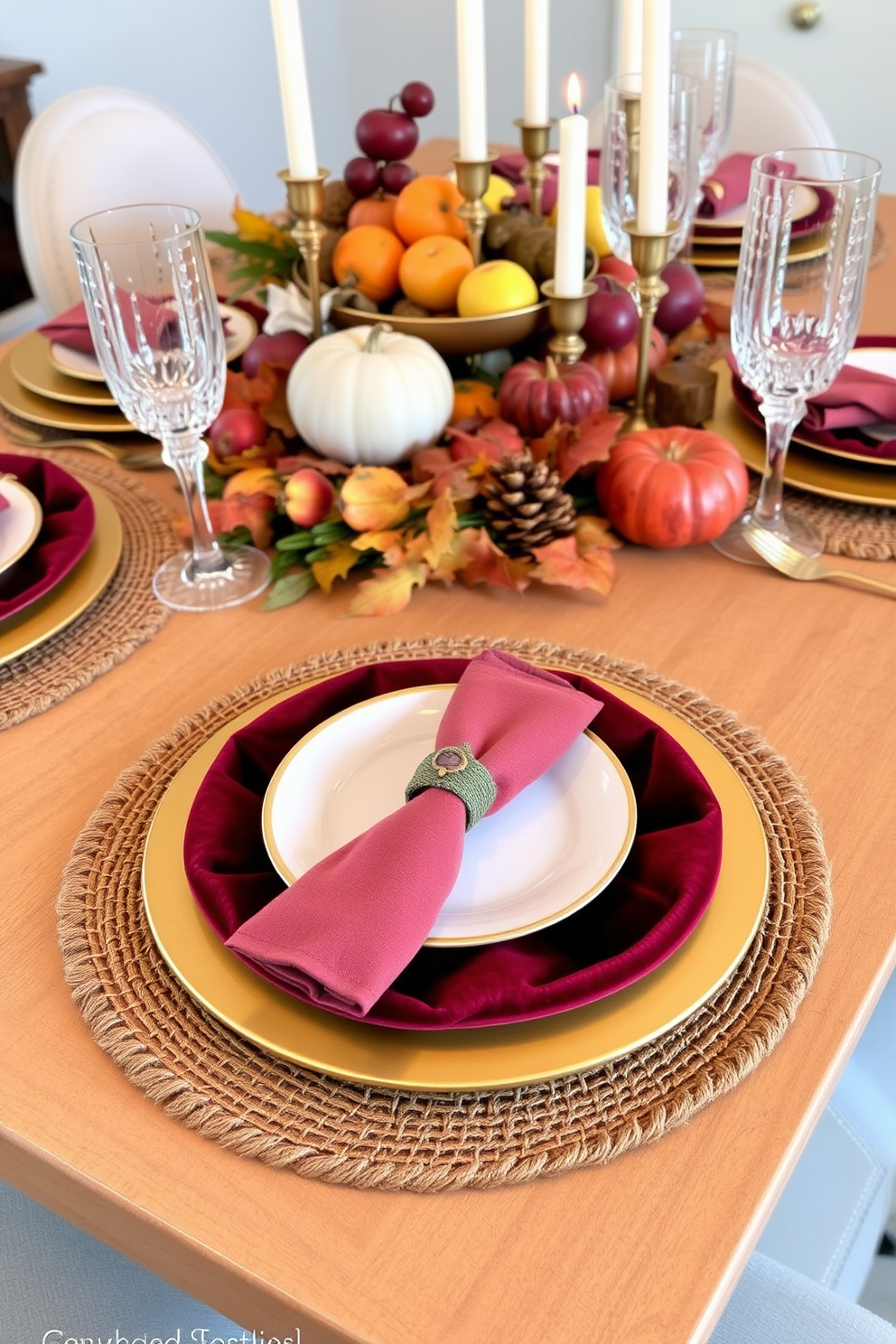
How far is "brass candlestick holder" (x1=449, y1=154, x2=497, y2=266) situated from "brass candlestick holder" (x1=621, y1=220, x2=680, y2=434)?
0.15 meters

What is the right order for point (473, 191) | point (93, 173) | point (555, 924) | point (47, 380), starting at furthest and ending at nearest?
1. point (93, 173)
2. point (47, 380)
3. point (473, 191)
4. point (555, 924)

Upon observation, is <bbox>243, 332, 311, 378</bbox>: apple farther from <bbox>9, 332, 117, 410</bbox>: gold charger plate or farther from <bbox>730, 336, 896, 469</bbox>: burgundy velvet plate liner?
<bbox>730, 336, 896, 469</bbox>: burgundy velvet plate liner

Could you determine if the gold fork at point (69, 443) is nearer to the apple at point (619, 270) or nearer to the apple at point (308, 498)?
the apple at point (308, 498)

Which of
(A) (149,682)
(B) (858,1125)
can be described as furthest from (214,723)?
(B) (858,1125)

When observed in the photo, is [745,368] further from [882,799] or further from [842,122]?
[842,122]

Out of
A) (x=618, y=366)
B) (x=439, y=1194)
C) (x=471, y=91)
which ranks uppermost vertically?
(x=471, y=91)

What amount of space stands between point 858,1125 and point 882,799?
32 centimetres

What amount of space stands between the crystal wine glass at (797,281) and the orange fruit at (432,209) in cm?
31

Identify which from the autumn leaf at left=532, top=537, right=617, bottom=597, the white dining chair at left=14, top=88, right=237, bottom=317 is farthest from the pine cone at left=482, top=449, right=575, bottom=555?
the white dining chair at left=14, top=88, right=237, bottom=317

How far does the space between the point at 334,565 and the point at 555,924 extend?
372mm

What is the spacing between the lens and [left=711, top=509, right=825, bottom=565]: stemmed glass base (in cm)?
86

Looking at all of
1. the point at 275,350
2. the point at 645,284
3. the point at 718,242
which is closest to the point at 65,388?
the point at 275,350

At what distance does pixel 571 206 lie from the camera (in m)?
0.88

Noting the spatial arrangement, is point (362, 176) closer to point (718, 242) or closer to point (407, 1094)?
point (718, 242)
